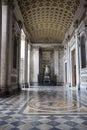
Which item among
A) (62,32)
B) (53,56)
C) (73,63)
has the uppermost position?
(62,32)

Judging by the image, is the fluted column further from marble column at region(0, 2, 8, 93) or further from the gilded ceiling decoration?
marble column at region(0, 2, 8, 93)

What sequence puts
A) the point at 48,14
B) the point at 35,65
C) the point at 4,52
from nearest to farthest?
the point at 4,52
the point at 48,14
the point at 35,65

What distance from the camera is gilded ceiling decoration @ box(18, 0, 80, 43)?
1538cm

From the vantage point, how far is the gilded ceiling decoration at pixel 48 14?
15.4 m

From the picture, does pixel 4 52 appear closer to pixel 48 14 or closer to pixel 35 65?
pixel 48 14

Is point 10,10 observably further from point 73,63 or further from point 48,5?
point 73,63

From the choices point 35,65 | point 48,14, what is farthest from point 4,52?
point 35,65

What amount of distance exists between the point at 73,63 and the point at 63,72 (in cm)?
813

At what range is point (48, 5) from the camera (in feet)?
52.5

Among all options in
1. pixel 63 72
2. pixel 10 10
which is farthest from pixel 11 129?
pixel 63 72

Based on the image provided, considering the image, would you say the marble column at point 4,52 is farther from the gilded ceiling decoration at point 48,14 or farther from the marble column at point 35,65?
the marble column at point 35,65

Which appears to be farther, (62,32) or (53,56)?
(53,56)

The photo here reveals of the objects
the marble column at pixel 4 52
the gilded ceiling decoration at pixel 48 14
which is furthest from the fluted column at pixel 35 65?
the marble column at pixel 4 52

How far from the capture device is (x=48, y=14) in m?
18.2
